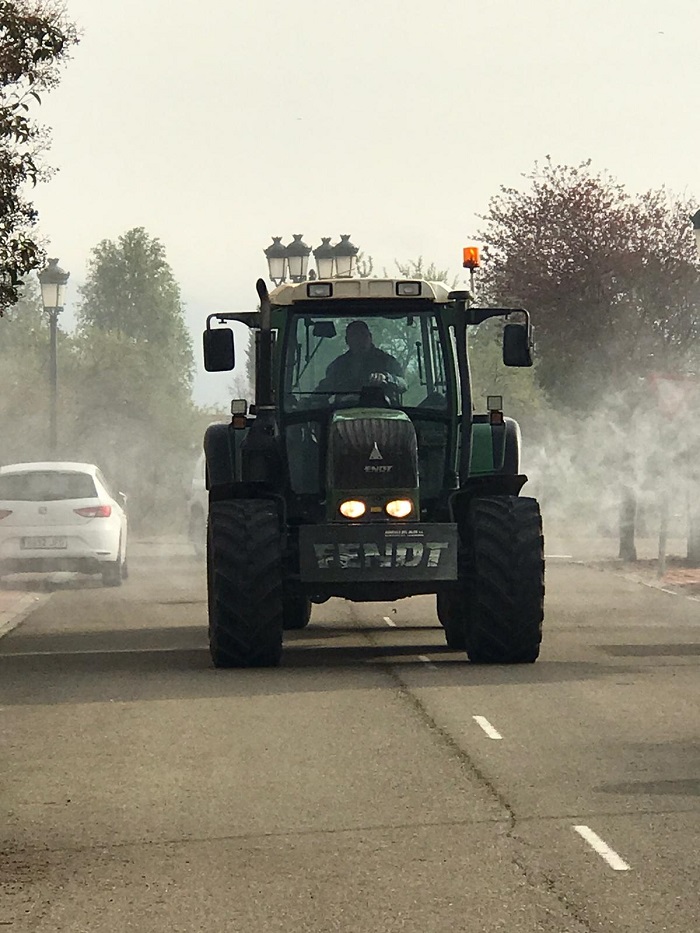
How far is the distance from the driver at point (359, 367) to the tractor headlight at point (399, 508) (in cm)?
108

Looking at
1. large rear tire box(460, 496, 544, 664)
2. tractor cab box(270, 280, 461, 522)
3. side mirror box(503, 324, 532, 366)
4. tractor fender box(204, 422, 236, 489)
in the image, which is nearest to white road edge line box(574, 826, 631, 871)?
large rear tire box(460, 496, 544, 664)

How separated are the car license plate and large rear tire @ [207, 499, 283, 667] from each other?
42.5 feet

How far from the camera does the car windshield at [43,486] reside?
3047 cm

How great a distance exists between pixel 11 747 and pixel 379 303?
6432 millimetres

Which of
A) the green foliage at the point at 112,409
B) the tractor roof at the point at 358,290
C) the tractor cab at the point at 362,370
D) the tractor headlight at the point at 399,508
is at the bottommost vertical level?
the green foliage at the point at 112,409

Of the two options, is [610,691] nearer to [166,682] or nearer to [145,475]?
[166,682]

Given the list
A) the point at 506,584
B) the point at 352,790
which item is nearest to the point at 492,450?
the point at 506,584

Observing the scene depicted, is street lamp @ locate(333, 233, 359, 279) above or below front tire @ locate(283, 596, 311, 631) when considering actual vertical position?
above

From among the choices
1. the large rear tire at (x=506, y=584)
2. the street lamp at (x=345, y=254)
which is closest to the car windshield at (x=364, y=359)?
the large rear tire at (x=506, y=584)

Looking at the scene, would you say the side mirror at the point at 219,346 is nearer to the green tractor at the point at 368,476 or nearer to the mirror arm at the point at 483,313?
the green tractor at the point at 368,476

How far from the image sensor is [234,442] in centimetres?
1894

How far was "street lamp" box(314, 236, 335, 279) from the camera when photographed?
116ft

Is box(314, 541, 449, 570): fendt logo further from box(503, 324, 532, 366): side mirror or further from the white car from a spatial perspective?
the white car

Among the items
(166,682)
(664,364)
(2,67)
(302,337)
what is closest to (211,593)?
(166,682)
